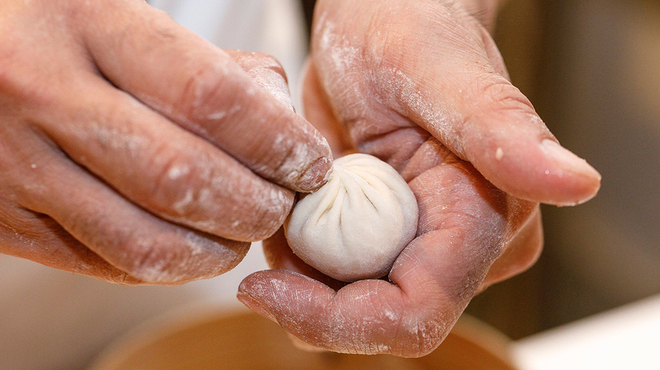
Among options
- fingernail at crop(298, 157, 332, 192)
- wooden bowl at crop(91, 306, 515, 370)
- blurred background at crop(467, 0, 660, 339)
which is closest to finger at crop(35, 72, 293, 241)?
fingernail at crop(298, 157, 332, 192)

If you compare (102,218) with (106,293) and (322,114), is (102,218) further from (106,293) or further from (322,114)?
(106,293)

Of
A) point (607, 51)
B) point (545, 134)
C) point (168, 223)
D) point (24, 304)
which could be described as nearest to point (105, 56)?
point (168, 223)

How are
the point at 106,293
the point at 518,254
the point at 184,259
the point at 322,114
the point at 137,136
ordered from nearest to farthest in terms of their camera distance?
1. the point at 137,136
2. the point at 184,259
3. the point at 518,254
4. the point at 322,114
5. the point at 106,293

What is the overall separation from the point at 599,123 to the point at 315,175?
2.52 meters

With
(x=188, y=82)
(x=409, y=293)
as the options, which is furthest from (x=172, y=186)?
(x=409, y=293)

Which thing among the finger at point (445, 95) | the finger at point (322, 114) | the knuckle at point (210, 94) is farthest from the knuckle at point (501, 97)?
the finger at point (322, 114)

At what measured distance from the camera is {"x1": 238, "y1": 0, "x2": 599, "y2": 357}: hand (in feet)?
3.09

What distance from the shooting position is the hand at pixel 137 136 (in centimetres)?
85

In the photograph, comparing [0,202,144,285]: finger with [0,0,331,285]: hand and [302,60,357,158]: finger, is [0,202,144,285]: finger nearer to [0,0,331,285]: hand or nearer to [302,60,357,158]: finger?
[0,0,331,285]: hand

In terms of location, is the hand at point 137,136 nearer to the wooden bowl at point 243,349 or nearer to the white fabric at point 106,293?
the wooden bowl at point 243,349

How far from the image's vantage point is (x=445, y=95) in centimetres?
110

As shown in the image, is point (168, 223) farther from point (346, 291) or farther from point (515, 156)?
point (515, 156)

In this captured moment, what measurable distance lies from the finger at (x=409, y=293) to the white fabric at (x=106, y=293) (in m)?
1.29

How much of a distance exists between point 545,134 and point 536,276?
270 cm
